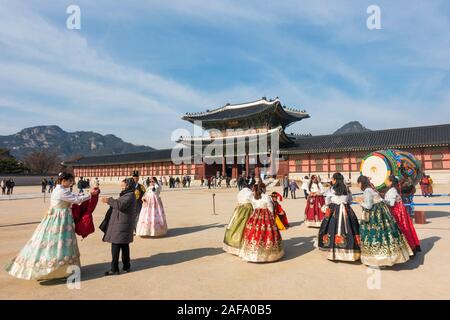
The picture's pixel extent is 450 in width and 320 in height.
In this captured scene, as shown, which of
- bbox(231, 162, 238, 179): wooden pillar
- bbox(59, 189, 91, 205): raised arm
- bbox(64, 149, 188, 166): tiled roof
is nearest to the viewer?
bbox(59, 189, 91, 205): raised arm

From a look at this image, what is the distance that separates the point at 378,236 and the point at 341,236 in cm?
57

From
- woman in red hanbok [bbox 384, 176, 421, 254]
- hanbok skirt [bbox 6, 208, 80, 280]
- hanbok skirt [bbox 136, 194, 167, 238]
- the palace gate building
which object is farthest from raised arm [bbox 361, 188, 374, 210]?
the palace gate building

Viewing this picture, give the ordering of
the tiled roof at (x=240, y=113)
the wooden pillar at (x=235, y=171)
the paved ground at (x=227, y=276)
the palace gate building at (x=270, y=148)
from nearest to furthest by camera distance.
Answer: the paved ground at (x=227, y=276) < the palace gate building at (x=270, y=148) < the wooden pillar at (x=235, y=171) < the tiled roof at (x=240, y=113)

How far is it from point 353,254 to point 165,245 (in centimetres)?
381

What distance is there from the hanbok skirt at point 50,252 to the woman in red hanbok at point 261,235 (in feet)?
8.86

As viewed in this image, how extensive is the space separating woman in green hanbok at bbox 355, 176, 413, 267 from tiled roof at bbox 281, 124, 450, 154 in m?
24.3

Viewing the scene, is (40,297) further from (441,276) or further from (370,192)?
(441,276)

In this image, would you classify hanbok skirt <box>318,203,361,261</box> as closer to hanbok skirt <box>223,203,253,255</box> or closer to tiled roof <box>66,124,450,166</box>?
hanbok skirt <box>223,203,253,255</box>

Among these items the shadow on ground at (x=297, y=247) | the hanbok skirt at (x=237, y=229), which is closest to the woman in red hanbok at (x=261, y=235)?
the hanbok skirt at (x=237, y=229)

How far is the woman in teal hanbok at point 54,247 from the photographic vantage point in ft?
12.9

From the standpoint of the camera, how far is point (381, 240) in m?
4.61

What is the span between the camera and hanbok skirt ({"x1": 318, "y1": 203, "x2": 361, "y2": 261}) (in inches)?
192

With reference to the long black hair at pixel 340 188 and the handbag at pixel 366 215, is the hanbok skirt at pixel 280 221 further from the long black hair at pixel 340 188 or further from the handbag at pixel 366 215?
the handbag at pixel 366 215
